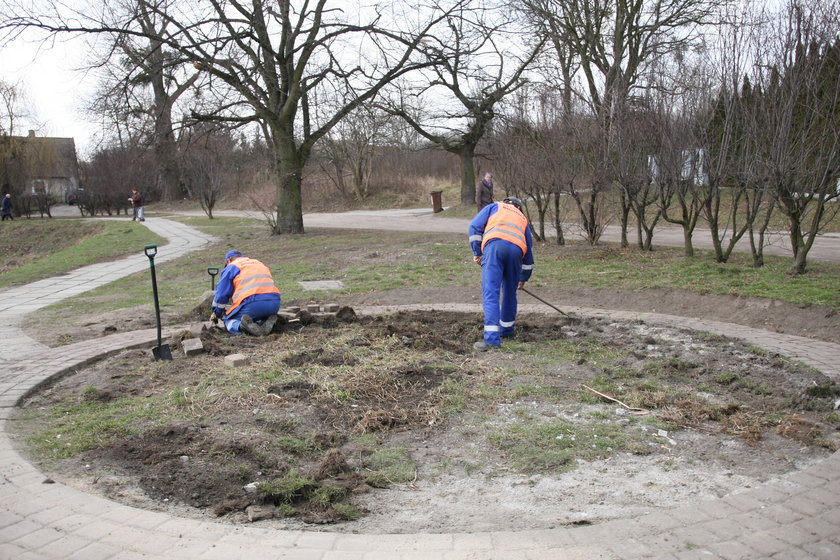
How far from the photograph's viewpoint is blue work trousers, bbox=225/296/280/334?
747cm

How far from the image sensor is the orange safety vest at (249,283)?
293 inches

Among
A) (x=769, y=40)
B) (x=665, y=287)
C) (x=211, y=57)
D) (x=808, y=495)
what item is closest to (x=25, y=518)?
(x=808, y=495)

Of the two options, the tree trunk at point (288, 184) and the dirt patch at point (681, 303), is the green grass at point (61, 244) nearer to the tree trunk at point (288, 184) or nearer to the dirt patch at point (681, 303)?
the tree trunk at point (288, 184)

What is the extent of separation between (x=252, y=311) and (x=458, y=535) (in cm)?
482

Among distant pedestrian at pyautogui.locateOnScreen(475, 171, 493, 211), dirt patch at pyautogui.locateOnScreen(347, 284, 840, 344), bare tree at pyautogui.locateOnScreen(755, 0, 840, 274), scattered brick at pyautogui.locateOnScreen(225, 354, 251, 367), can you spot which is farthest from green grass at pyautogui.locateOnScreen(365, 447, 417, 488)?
distant pedestrian at pyautogui.locateOnScreen(475, 171, 493, 211)

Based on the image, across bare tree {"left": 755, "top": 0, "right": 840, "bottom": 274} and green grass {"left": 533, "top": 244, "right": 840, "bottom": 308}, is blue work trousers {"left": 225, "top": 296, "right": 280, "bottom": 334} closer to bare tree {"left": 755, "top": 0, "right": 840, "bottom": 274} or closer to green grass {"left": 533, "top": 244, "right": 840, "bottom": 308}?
green grass {"left": 533, "top": 244, "right": 840, "bottom": 308}

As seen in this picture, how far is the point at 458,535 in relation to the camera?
322 centimetres

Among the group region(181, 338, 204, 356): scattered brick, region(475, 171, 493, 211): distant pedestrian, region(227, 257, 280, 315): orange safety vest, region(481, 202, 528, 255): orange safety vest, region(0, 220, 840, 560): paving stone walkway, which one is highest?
region(475, 171, 493, 211): distant pedestrian

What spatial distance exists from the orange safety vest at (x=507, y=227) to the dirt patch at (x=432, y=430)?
1.12 meters

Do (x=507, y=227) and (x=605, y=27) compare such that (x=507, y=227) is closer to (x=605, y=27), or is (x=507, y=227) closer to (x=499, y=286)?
(x=499, y=286)

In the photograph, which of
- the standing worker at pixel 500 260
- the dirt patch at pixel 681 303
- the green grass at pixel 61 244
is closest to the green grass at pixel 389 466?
the standing worker at pixel 500 260

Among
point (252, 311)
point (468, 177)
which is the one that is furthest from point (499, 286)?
point (468, 177)

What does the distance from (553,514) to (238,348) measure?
4317 millimetres

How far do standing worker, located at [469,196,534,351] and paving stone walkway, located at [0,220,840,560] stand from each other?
11.6 feet
